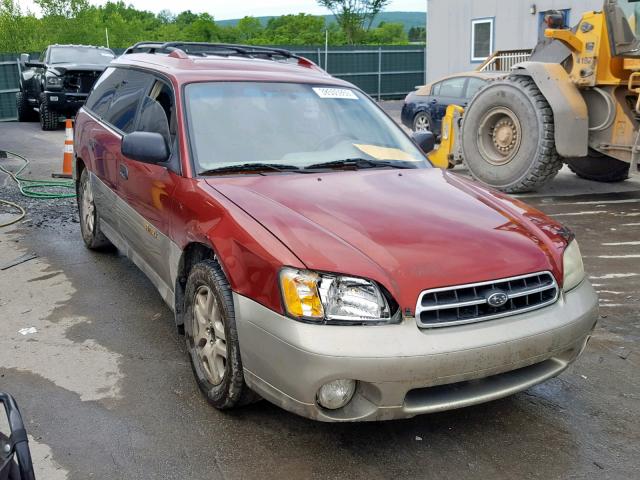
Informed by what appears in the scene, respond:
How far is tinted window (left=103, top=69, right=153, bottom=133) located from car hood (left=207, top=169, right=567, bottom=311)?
151 cm

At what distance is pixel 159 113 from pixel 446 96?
395 inches

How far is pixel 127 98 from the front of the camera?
526cm

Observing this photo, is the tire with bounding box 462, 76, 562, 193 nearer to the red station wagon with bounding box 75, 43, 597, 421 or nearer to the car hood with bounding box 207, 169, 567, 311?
the red station wagon with bounding box 75, 43, 597, 421

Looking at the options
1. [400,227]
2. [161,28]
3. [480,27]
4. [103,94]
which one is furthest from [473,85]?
[161,28]

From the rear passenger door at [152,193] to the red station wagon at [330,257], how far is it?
0.02m

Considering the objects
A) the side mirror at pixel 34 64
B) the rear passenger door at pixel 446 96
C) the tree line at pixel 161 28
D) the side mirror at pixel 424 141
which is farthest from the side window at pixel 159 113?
the tree line at pixel 161 28

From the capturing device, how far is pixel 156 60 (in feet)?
16.8

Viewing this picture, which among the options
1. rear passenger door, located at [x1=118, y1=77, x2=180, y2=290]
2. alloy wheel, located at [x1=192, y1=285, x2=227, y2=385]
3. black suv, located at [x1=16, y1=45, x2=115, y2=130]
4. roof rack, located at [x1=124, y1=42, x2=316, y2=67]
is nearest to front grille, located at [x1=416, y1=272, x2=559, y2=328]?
alloy wheel, located at [x1=192, y1=285, x2=227, y2=385]

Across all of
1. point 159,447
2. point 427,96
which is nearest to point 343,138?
point 159,447

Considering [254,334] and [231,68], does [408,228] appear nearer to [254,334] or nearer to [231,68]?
[254,334]

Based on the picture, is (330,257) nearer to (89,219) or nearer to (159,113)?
(159,113)

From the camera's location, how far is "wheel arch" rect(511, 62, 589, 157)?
8125 millimetres

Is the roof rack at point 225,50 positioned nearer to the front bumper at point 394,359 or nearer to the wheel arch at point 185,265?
the wheel arch at point 185,265

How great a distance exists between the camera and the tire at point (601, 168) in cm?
970
